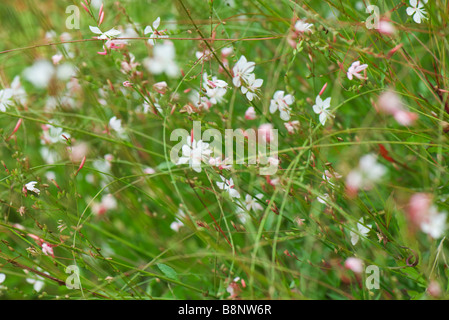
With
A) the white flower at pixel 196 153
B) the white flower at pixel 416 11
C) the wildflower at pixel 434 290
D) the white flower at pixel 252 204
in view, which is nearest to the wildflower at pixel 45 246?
the white flower at pixel 196 153

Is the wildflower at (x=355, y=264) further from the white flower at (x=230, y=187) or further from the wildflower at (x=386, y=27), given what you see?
the wildflower at (x=386, y=27)

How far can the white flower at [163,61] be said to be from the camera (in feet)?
6.02

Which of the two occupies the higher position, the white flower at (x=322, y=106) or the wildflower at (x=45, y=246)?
the white flower at (x=322, y=106)

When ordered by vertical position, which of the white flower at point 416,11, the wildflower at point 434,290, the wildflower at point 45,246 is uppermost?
the white flower at point 416,11

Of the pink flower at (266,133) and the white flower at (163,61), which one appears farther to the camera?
the white flower at (163,61)

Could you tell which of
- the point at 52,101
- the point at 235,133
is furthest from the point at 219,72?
the point at 52,101

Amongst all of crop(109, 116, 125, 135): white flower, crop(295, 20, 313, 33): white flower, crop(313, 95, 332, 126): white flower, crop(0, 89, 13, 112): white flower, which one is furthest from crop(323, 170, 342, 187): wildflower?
crop(0, 89, 13, 112): white flower

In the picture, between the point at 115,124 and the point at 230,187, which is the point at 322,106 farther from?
the point at 115,124

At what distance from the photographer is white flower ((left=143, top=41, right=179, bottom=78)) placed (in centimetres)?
183

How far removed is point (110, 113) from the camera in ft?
6.47

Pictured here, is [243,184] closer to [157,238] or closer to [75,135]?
[157,238]

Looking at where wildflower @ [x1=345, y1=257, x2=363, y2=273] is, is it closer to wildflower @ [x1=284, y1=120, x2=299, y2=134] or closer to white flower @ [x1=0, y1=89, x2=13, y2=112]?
wildflower @ [x1=284, y1=120, x2=299, y2=134]

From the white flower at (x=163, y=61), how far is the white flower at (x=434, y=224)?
3.77 feet

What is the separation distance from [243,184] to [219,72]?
386mm
